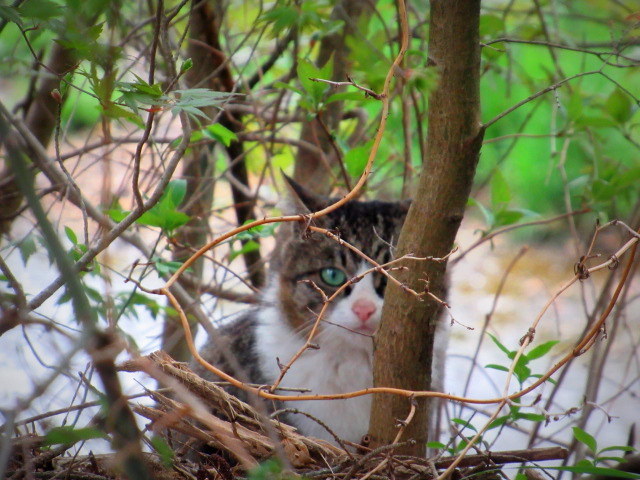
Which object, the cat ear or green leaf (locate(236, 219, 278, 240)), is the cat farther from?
green leaf (locate(236, 219, 278, 240))

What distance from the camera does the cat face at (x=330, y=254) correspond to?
7.16 ft

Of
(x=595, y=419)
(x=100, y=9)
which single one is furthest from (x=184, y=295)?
(x=595, y=419)

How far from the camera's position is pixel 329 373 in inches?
83.9

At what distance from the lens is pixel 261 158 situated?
2.94 metres

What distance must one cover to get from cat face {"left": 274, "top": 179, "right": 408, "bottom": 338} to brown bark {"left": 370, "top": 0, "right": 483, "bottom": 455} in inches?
25.0

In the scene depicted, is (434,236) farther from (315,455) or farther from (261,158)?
(261,158)

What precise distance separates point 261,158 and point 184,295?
43.6 inches

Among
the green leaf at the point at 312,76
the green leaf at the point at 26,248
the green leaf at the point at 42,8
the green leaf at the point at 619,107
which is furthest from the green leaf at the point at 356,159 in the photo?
the green leaf at the point at 42,8

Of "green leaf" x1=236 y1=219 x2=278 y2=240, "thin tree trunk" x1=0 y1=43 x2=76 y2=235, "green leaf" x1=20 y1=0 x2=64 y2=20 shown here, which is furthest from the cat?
"green leaf" x1=20 y1=0 x2=64 y2=20

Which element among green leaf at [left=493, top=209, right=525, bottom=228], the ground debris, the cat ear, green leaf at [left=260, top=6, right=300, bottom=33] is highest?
green leaf at [left=260, top=6, right=300, bottom=33]

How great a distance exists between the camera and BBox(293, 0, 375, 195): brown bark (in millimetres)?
2539

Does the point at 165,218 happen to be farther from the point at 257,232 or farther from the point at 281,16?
the point at 281,16

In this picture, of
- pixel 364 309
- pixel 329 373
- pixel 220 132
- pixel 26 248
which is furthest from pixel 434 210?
pixel 26 248

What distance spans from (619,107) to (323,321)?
1.09m
